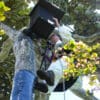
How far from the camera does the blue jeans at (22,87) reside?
2.59 metres

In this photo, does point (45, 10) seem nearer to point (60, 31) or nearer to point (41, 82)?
point (60, 31)

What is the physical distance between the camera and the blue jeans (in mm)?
2588

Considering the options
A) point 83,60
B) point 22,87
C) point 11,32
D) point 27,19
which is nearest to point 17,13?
point 27,19

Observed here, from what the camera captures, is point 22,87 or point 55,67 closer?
point 22,87

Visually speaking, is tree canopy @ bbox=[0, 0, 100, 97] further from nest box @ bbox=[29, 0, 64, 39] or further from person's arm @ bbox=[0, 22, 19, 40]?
nest box @ bbox=[29, 0, 64, 39]

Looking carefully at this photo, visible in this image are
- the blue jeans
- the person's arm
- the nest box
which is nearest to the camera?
the blue jeans

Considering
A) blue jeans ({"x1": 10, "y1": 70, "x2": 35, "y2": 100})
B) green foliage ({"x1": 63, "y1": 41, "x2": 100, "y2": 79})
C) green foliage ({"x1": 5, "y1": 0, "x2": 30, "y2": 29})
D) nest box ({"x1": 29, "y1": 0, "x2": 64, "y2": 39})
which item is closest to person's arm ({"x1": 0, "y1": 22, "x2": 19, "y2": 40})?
nest box ({"x1": 29, "y1": 0, "x2": 64, "y2": 39})

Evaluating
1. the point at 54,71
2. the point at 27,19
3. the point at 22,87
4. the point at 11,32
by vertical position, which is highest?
the point at 27,19

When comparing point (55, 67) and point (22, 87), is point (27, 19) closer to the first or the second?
point (55, 67)

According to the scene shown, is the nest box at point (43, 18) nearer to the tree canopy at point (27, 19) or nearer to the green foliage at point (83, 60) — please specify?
the green foliage at point (83, 60)

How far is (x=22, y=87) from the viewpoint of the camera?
2.59 meters

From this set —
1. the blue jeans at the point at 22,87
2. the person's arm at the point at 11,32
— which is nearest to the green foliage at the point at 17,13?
the person's arm at the point at 11,32

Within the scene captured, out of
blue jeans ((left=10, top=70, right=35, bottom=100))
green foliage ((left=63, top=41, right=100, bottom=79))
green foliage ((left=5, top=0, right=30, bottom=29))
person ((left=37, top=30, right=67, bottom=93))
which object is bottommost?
blue jeans ((left=10, top=70, right=35, bottom=100))

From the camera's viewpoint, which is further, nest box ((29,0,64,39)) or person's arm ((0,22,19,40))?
person's arm ((0,22,19,40))
